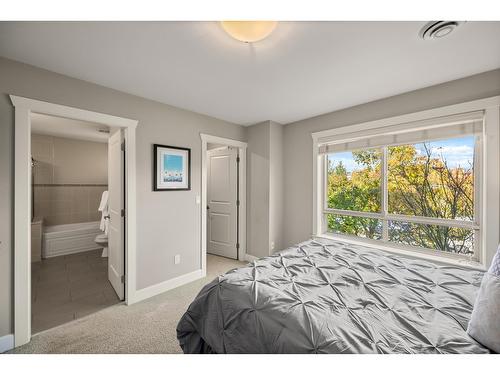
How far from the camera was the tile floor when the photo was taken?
2240 millimetres

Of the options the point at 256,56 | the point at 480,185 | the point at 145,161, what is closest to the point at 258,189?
the point at 145,161

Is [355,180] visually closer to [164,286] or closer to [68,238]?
[164,286]

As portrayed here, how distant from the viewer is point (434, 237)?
2.58 meters

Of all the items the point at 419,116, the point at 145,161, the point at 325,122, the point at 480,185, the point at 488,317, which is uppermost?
the point at 325,122

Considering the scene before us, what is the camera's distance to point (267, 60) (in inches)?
72.9

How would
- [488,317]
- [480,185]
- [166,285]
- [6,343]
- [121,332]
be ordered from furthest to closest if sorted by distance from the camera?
[166,285]
[480,185]
[121,332]
[6,343]
[488,317]

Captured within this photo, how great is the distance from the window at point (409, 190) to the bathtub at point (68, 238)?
15.0 feet

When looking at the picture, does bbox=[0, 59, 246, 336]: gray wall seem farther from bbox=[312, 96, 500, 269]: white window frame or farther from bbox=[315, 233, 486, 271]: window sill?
bbox=[315, 233, 486, 271]: window sill

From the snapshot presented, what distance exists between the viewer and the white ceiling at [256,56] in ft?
4.90

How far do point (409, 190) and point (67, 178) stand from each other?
20.4 ft

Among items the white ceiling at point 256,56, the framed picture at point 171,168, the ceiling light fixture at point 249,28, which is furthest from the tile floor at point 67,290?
the ceiling light fixture at point 249,28

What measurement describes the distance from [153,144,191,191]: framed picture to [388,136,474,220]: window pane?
267cm

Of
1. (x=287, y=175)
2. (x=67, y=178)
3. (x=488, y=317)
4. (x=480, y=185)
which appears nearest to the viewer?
(x=488, y=317)

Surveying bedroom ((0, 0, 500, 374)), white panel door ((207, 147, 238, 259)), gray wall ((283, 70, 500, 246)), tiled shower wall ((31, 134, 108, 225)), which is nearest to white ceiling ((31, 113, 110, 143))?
tiled shower wall ((31, 134, 108, 225))
